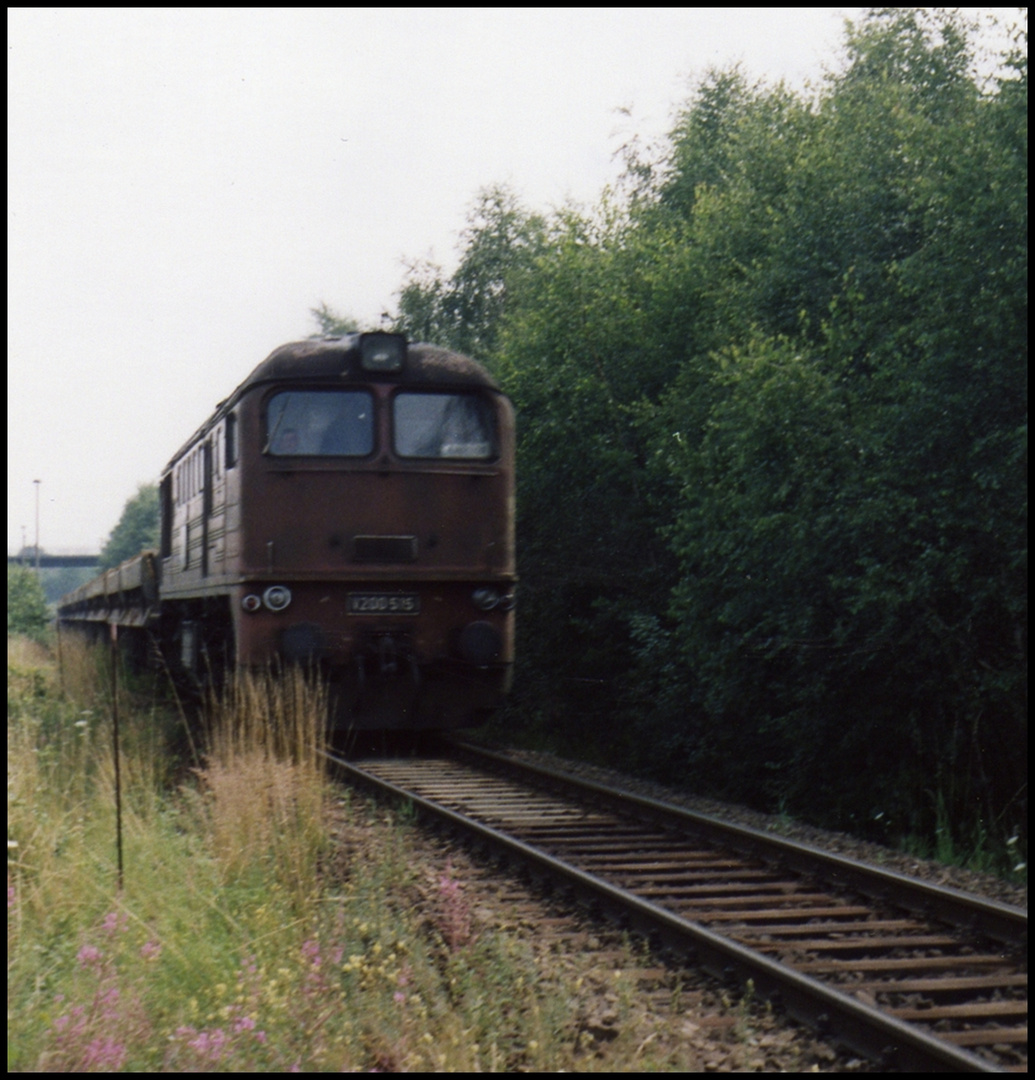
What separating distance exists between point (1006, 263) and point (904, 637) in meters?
2.76

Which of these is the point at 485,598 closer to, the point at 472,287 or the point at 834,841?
the point at 834,841

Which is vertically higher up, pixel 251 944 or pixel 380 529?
pixel 380 529

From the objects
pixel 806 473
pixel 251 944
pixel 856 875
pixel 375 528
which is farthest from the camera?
pixel 375 528

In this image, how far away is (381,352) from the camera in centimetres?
1062

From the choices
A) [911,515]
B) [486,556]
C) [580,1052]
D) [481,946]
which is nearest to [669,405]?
[486,556]

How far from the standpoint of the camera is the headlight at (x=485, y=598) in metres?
10.6

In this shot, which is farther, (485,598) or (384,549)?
(485,598)

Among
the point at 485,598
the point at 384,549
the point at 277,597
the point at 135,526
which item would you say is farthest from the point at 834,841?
the point at 135,526

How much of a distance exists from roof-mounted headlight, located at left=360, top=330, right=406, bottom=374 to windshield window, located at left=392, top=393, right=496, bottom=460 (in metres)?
0.27

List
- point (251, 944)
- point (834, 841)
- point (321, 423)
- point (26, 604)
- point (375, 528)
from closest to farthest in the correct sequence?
1. point (251, 944)
2. point (834, 841)
3. point (375, 528)
4. point (321, 423)
5. point (26, 604)

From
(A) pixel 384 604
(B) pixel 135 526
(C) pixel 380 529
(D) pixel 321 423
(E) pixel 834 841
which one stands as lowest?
(E) pixel 834 841

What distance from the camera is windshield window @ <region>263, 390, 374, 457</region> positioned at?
10.5 metres

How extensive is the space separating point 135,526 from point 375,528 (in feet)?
282

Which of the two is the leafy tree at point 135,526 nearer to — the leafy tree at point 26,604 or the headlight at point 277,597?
the leafy tree at point 26,604
